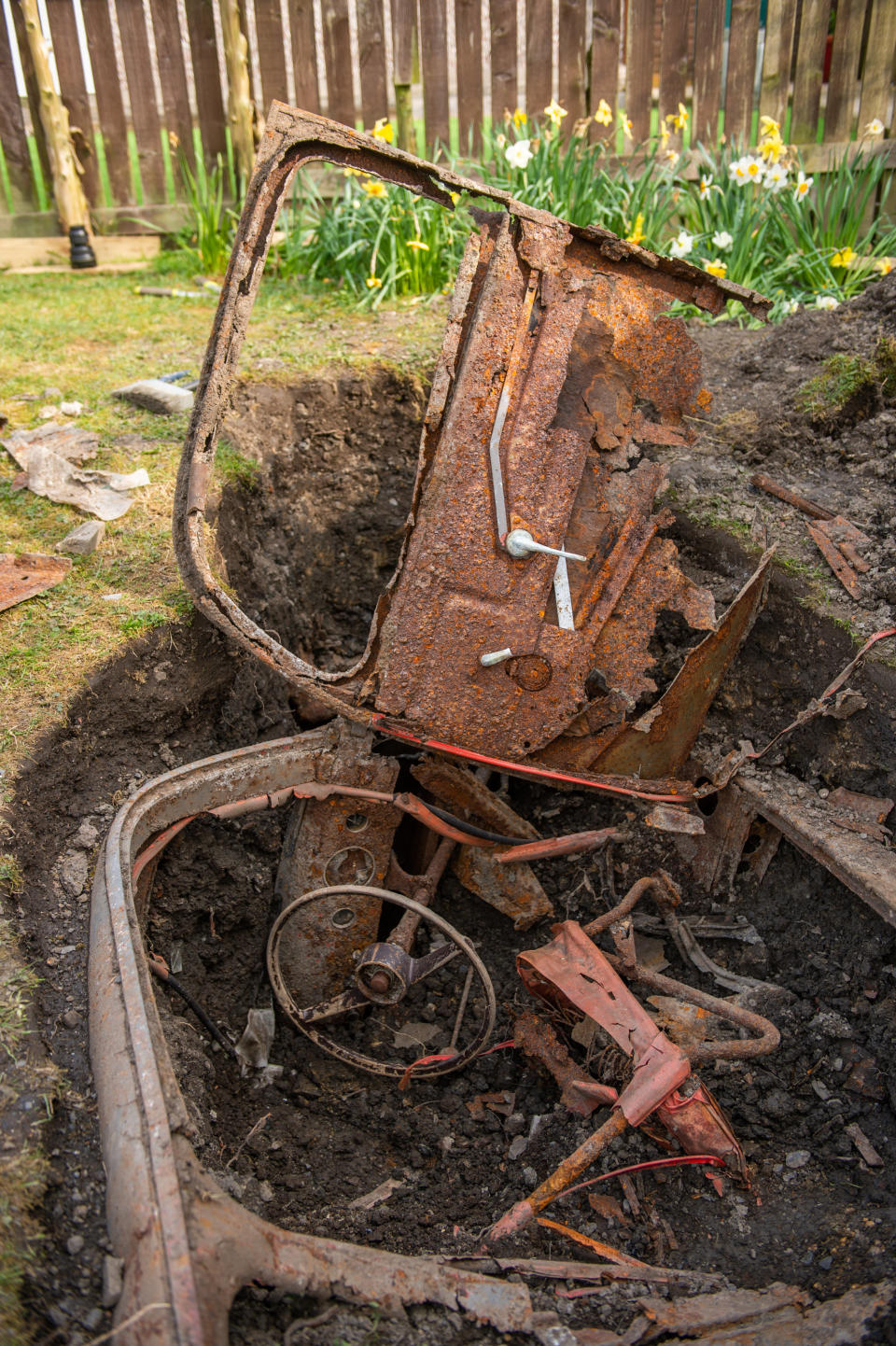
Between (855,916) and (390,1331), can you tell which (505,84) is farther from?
(390,1331)

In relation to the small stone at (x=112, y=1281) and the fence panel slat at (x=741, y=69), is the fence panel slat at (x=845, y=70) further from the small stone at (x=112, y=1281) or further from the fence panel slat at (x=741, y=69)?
the small stone at (x=112, y=1281)

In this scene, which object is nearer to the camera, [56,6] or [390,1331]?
[390,1331]

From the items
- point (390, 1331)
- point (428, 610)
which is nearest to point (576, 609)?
point (428, 610)

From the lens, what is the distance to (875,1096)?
2.55 metres

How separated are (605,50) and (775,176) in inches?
80.8

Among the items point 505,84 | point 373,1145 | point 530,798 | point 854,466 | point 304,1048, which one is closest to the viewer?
point 373,1145

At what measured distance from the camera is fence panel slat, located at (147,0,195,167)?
673 centimetres

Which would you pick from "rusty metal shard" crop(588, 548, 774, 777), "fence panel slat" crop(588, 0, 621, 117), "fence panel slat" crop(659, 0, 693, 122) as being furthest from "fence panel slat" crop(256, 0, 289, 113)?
"rusty metal shard" crop(588, 548, 774, 777)

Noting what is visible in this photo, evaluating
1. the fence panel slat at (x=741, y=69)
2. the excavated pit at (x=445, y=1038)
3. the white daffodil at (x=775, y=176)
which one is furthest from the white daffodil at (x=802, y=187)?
the excavated pit at (x=445, y=1038)

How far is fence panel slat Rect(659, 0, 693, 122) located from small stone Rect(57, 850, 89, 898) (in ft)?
21.0

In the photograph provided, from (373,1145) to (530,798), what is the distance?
51.6 inches

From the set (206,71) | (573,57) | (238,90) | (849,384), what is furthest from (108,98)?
(849,384)

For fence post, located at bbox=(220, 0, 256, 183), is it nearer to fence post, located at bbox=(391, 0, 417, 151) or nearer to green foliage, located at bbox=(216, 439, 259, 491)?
fence post, located at bbox=(391, 0, 417, 151)

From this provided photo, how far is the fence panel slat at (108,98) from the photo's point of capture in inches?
265
